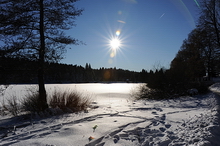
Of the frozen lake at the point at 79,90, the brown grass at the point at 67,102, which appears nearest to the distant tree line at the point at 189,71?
the frozen lake at the point at 79,90

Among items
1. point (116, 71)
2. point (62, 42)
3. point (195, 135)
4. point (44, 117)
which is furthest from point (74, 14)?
point (116, 71)

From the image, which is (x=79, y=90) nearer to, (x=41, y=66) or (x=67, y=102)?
(x=67, y=102)

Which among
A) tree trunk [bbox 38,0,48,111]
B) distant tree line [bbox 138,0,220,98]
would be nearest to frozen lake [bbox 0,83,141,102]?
tree trunk [bbox 38,0,48,111]

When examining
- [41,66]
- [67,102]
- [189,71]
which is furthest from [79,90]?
[189,71]

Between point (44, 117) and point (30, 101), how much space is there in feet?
4.79

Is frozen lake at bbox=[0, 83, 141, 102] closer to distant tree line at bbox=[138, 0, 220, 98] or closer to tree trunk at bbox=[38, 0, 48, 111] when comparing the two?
tree trunk at bbox=[38, 0, 48, 111]

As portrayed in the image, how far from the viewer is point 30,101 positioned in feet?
19.7

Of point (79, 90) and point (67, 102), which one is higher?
point (79, 90)

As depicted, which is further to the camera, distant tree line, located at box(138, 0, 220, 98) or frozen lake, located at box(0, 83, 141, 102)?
distant tree line, located at box(138, 0, 220, 98)

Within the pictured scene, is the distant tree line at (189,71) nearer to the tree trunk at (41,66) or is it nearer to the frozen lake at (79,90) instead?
the frozen lake at (79,90)

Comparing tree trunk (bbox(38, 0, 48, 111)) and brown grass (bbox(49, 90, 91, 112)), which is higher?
tree trunk (bbox(38, 0, 48, 111))

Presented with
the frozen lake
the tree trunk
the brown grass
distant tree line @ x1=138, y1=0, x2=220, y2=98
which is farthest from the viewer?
distant tree line @ x1=138, y1=0, x2=220, y2=98

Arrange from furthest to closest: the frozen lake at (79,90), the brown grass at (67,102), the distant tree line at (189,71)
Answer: the distant tree line at (189,71) → the frozen lake at (79,90) → the brown grass at (67,102)

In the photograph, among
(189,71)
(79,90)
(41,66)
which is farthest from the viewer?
(189,71)
